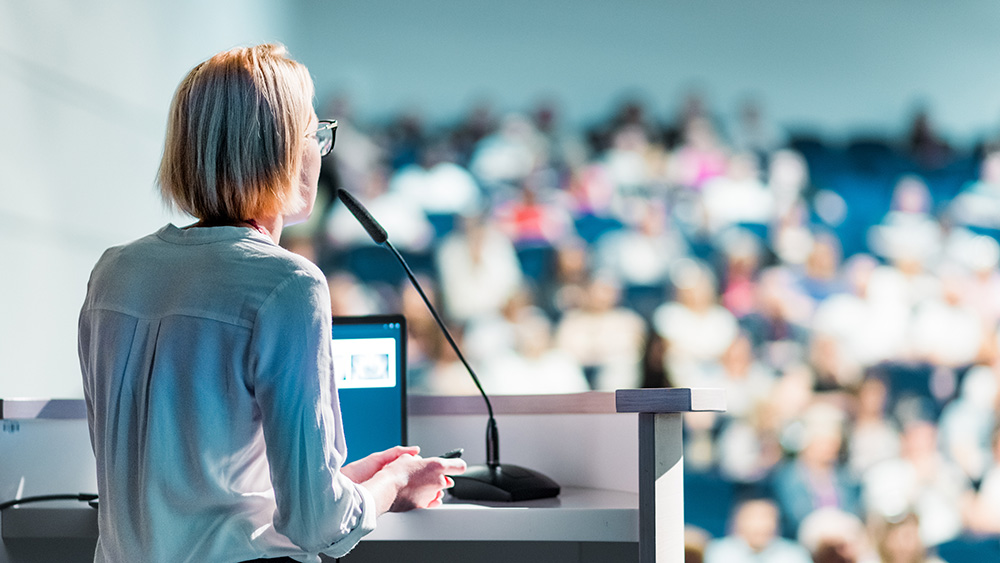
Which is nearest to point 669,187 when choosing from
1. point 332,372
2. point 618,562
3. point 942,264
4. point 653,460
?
point 942,264

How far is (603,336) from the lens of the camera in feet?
9.57

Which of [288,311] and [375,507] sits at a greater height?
[288,311]

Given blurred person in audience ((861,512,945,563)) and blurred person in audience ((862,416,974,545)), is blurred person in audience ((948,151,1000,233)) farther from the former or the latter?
blurred person in audience ((861,512,945,563))

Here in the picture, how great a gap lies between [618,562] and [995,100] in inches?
103

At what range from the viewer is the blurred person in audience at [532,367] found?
2.92 meters

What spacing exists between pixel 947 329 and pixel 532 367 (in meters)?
1.43

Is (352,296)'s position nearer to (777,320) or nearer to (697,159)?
(697,159)

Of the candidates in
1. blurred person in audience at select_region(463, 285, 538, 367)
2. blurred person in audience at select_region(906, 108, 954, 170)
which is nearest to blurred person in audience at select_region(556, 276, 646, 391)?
blurred person in audience at select_region(463, 285, 538, 367)

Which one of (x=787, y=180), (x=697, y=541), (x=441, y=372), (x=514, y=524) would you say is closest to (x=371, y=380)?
(x=514, y=524)

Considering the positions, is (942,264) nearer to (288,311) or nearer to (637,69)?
(637,69)

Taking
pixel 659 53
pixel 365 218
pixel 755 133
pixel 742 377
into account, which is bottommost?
pixel 742 377

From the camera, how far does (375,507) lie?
0.81m

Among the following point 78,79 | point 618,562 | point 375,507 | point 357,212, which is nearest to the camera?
point 375,507

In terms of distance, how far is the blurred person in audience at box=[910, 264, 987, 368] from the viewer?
290 cm
